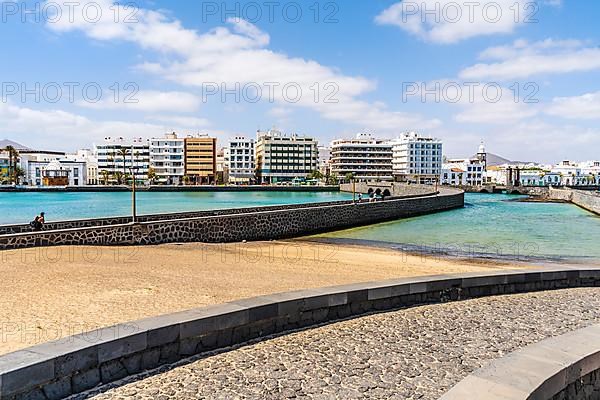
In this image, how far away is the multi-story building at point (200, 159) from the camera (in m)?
136

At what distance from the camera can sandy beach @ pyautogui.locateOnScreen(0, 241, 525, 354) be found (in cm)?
707

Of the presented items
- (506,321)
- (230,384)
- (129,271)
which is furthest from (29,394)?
(129,271)

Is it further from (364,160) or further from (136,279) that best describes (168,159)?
(136,279)

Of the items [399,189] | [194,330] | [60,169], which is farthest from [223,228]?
[60,169]

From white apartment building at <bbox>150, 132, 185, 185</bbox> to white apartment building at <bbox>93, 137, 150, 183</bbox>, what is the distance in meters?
2.67

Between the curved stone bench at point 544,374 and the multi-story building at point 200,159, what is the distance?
13336 centimetres

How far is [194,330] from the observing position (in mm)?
5652

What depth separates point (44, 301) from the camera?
8.06m

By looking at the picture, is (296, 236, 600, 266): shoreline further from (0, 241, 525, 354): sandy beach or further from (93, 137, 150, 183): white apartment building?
(93, 137, 150, 183): white apartment building

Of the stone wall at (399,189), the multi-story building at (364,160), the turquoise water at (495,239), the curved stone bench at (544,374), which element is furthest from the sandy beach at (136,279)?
the multi-story building at (364,160)

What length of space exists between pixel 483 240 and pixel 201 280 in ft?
70.3

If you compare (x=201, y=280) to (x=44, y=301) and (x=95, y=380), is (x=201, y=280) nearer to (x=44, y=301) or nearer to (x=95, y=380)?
(x=44, y=301)

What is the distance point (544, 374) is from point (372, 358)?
5.72 ft

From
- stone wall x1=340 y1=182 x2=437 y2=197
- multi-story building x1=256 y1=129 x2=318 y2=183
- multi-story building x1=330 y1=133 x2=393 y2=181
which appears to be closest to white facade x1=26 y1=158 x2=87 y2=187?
multi-story building x1=256 y1=129 x2=318 y2=183
